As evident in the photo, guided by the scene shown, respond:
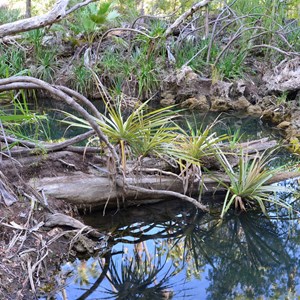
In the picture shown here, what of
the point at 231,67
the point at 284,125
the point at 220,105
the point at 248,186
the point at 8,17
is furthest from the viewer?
the point at 8,17

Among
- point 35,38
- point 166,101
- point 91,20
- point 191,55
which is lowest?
point 166,101

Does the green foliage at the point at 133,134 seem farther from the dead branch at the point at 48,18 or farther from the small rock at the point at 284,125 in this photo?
the small rock at the point at 284,125

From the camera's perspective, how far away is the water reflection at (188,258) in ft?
8.96

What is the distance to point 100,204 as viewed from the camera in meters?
3.46

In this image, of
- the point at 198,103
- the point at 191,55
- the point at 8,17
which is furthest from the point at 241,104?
the point at 8,17

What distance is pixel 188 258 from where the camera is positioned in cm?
318

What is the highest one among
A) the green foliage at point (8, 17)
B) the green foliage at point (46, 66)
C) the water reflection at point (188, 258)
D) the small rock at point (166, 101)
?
the green foliage at point (8, 17)

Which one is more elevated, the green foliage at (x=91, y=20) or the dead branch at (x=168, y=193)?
the green foliage at (x=91, y=20)

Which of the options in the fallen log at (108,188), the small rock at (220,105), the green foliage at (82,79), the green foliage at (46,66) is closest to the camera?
the fallen log at (108,188)

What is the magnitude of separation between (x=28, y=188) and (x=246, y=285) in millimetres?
1622

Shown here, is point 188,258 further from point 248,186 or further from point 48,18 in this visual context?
point 48,18

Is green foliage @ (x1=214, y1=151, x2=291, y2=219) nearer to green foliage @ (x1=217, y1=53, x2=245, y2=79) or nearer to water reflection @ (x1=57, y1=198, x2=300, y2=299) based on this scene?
water reflection @ (x1=57, y1=198, x2=300, y2=299)

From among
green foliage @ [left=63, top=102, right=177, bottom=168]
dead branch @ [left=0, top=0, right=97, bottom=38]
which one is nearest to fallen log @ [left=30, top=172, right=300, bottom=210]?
green foliage @ [left=63, top=102, right=177, bottom=168]

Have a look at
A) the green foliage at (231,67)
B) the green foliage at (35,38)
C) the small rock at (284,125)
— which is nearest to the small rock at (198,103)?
the green foliage at (231,67)
